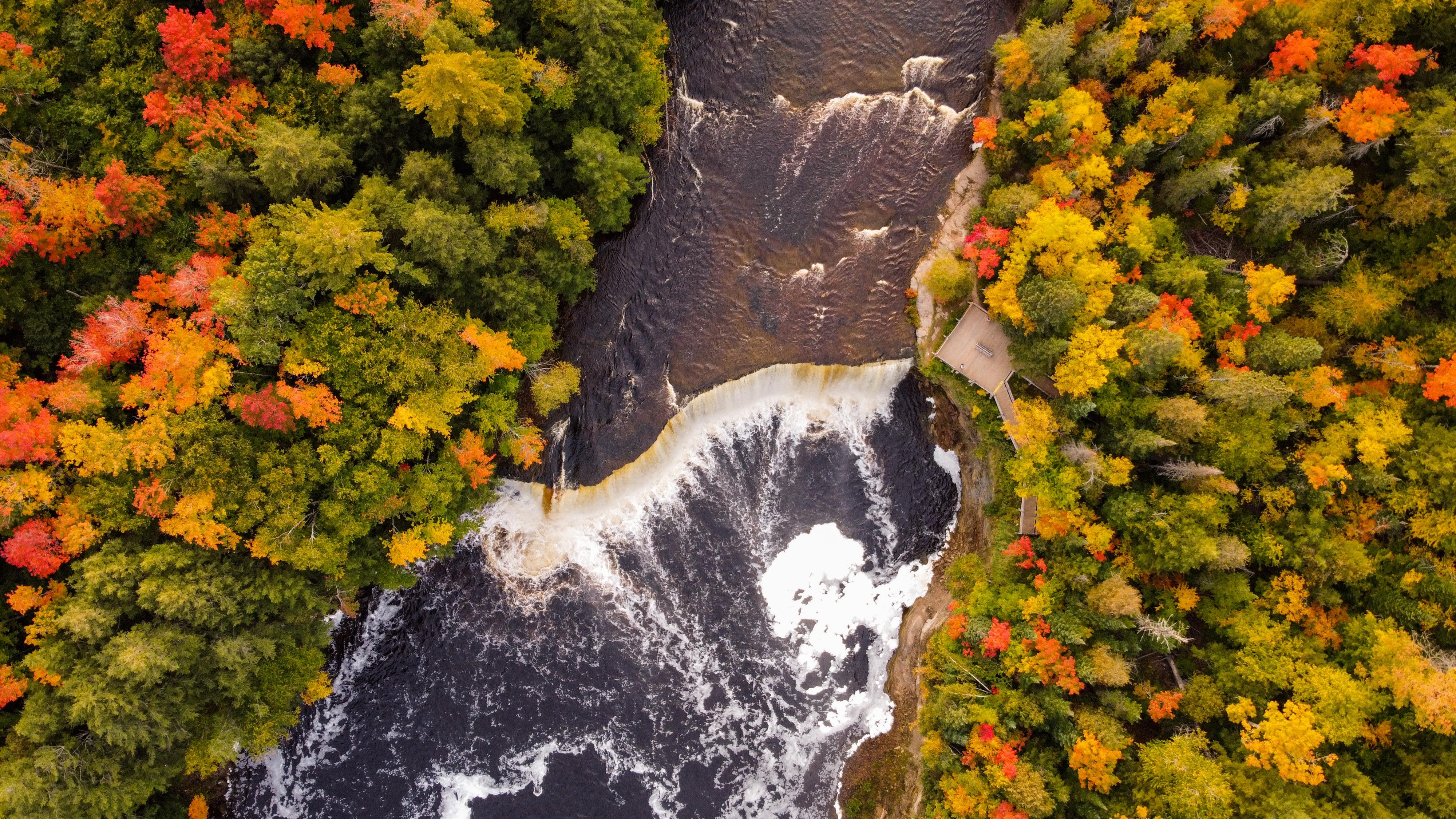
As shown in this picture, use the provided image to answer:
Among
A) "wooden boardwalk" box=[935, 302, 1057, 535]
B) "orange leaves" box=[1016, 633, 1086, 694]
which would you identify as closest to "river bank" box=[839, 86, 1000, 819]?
"wooden boardwalk" box=[935, 302, 1057, 535]

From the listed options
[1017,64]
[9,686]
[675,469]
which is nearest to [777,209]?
[1017,64]

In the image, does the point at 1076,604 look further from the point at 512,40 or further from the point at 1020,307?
the point at 512,40

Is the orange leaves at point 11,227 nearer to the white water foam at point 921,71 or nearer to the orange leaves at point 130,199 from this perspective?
the orange leaves at point 130,199

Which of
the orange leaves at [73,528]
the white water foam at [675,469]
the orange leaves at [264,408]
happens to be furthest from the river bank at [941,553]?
the orange leaves at [73,528]

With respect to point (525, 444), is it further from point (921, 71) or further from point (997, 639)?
point (921, 71)

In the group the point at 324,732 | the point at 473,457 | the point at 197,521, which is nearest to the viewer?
the point at 197,521

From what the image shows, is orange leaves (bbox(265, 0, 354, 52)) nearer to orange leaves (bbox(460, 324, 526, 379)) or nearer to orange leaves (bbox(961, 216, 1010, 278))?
orange leaves (bbox(460, 324, 526, 379))
